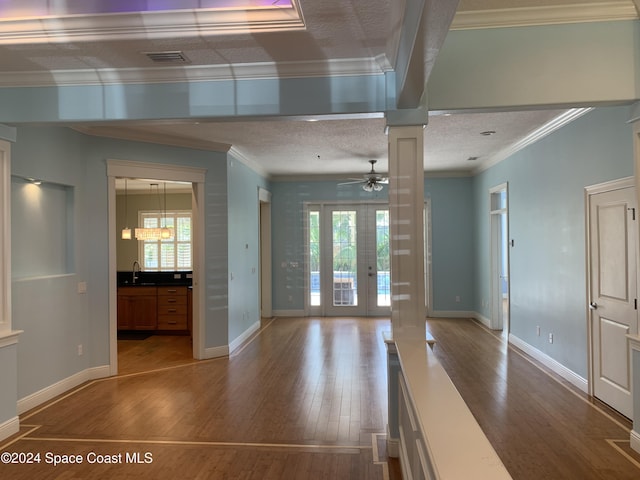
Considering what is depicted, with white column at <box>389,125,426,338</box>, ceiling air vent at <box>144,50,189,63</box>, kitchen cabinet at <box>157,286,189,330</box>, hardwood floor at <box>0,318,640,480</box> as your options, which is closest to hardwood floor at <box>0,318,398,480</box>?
hardwood floor at <box>0,318,640,480</box>

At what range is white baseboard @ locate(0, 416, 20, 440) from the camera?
319 centimetres

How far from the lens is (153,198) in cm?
→ 904

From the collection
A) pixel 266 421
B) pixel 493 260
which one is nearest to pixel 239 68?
pixel 266 421

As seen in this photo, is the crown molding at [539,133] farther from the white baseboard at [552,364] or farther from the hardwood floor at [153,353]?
the hardwood floor at [153,353]

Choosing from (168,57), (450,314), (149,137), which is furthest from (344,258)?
(168,57)

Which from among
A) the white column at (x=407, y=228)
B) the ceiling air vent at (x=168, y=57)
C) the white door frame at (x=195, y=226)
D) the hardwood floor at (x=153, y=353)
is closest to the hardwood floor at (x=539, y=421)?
the white column at (x=407, y=228)

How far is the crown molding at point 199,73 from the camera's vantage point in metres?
2.96

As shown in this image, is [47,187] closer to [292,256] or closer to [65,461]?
[65,461]

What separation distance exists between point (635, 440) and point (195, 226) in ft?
15.1

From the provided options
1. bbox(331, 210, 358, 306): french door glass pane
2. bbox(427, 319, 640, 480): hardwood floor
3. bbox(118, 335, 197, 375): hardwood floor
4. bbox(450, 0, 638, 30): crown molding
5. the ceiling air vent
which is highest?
bbox(450, 0, 638, 30): crown molding

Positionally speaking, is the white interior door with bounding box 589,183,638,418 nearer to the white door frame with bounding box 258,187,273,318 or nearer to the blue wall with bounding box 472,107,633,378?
the blue wall with bounding box 472,107,633,378

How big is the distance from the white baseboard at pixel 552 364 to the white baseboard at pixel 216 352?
373 centimetres

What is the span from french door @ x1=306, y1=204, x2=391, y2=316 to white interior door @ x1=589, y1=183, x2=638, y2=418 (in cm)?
445

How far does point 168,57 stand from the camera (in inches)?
114
